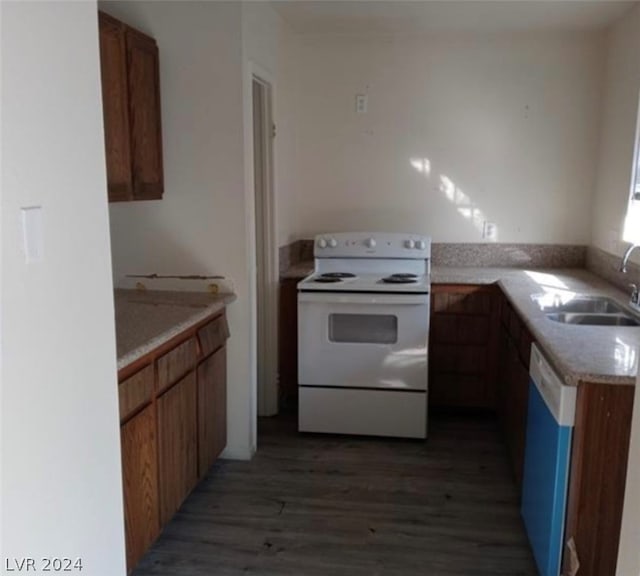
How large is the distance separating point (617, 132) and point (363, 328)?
5.93 ft

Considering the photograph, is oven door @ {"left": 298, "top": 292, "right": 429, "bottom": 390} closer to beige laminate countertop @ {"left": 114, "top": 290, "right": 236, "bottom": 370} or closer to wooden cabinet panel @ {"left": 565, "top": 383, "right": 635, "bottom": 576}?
beige laminate countertop @ {"left": 114, "top": 290, "right": 236, "bottom": 370}

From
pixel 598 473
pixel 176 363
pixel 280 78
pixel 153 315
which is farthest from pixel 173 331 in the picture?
pixel 280 78

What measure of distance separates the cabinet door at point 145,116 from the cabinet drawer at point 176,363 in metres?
0.71

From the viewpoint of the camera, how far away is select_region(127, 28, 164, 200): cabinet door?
268 centimetres

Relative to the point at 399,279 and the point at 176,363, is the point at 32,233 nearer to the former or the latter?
the point at 176,363

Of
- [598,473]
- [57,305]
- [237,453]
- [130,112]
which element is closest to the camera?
[57,305]

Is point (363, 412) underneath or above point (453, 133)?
underneath

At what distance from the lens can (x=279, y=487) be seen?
2.94 m

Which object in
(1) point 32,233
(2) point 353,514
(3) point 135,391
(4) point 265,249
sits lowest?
(2) point 353,514

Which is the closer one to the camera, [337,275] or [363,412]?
[363,412]

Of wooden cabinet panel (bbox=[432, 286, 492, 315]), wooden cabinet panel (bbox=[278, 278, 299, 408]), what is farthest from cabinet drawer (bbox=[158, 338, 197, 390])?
wooden cabinet panel (bbox=[432, 286, 492, 315])

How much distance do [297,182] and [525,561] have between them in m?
2.70

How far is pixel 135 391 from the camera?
6.91 feet

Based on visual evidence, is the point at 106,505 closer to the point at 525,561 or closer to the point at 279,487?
the point at 279,487
